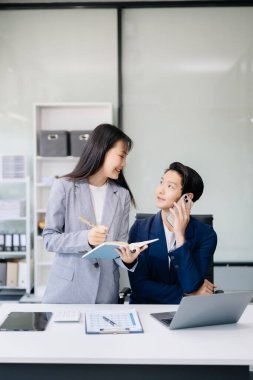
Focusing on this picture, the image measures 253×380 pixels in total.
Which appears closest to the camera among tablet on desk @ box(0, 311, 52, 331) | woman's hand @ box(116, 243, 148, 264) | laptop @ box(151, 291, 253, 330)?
laptop @ box(151, 291, 253, 330)

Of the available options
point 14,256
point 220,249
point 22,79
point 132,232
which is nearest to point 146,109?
point 22,79

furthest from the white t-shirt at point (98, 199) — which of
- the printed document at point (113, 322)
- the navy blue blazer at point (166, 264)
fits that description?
the printed document at point (113, 322)

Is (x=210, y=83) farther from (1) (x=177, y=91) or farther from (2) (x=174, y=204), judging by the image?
(2) (x=174, y=204)

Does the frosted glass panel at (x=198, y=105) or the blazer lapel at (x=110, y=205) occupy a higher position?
the frosted glass panel at (x=198, y=105)

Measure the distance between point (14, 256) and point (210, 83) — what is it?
9.19 feet

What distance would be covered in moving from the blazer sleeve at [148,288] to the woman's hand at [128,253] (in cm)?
24

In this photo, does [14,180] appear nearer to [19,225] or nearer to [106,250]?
[19,225]

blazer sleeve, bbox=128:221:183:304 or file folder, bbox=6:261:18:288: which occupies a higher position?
blazer sleeve, bbox=128:221:183:304

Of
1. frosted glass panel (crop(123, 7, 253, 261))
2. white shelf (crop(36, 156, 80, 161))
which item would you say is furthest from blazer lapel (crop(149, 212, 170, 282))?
frosted glass panel (crop(123, 7, 253, 261))

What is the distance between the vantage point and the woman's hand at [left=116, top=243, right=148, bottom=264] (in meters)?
2.02

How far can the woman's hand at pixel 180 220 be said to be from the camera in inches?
90.5

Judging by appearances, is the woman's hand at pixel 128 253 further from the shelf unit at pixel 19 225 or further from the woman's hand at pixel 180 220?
the shelf unit at pixel 19 225

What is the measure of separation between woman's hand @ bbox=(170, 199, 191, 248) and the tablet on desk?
28.1 inches

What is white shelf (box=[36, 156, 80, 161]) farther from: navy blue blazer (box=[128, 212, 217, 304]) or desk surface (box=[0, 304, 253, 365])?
desk surface (box=[0, 304, 253, 365])
